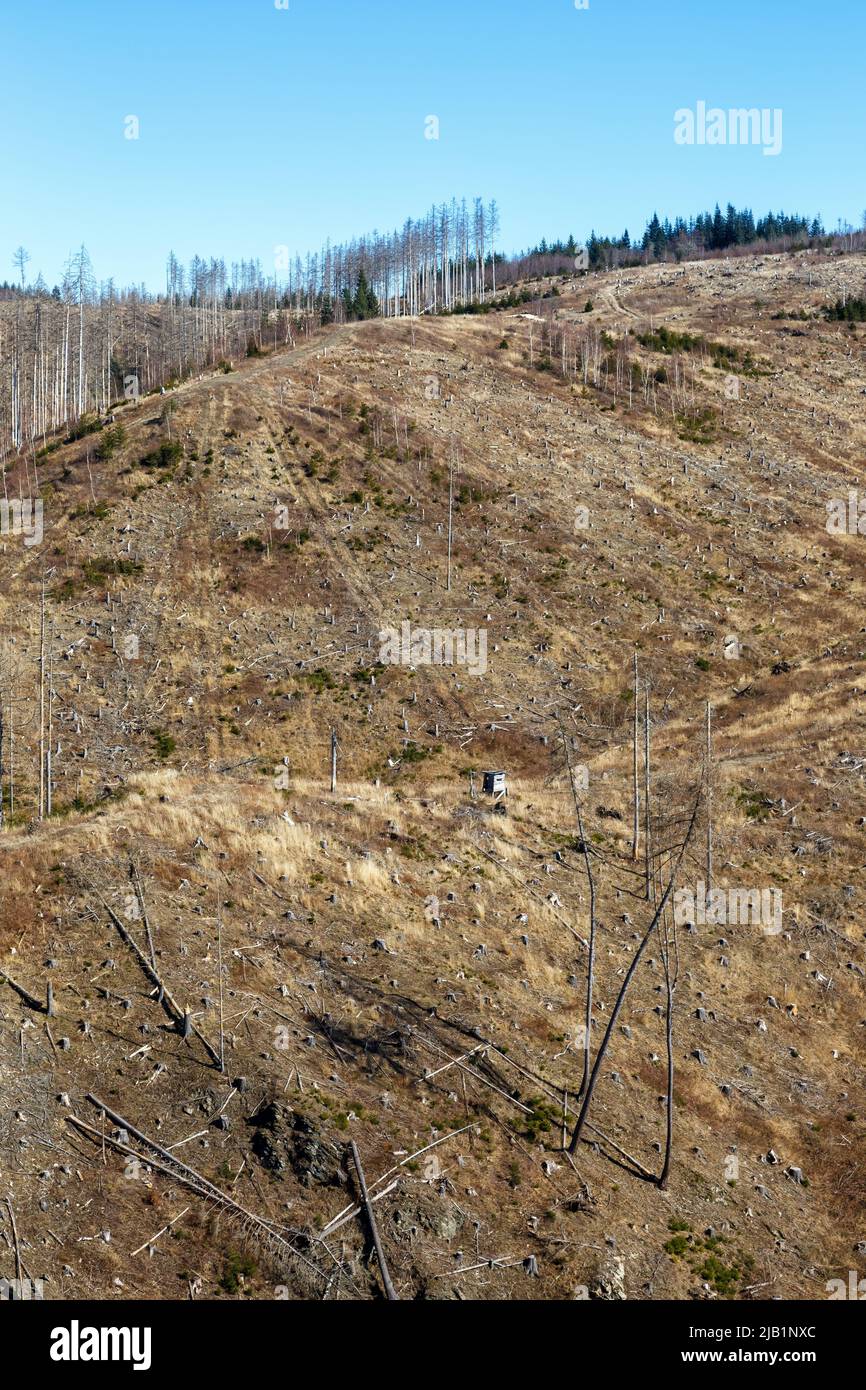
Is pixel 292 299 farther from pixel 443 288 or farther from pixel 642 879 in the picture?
pixel 642 879

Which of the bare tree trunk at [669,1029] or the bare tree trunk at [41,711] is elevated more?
the bare tree trunk at [41,711]

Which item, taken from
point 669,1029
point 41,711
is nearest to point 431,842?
point 669,1029

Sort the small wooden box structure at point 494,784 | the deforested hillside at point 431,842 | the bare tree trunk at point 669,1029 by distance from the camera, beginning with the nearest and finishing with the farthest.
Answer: the deforested hillside at point 431,842
the bare tree trunk at point 669,1029
the small wooden box structure at point 494,784

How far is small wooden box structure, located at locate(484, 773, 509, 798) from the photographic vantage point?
4966cm

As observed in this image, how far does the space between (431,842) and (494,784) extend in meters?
7.11

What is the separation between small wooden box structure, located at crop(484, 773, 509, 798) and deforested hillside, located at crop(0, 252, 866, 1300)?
14.3 inches

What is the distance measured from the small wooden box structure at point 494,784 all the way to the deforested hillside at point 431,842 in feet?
1.19

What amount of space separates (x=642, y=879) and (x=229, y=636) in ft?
100

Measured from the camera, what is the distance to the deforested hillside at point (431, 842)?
91.5ft

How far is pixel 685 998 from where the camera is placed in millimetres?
38344

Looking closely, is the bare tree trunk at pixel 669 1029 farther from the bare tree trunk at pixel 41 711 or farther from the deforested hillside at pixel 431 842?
the bare tree trunk at pixel 41 711

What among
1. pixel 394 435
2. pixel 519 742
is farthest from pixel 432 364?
pixel 519 742

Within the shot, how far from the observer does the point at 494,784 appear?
49656 millimetres

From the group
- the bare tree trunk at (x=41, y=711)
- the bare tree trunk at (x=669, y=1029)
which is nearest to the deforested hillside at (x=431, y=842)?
the bare tree trunk at (x=669, y=1029)
